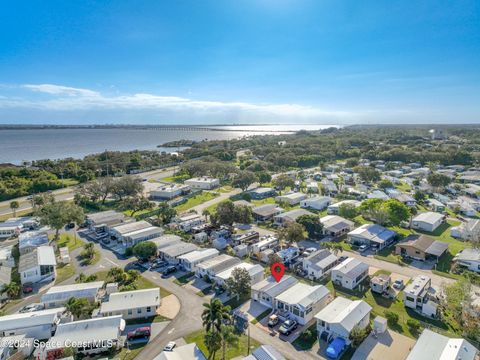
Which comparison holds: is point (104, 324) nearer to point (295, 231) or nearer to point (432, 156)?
point (295, 231)

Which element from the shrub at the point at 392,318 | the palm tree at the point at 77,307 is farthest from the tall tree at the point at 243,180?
the shrub at the point at 392,318

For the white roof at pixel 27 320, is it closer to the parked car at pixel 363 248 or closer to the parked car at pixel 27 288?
the parked car at pixel 27 288

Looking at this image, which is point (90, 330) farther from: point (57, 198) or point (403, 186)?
point (403, 186)

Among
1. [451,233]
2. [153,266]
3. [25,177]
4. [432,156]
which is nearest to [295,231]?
[153,266]

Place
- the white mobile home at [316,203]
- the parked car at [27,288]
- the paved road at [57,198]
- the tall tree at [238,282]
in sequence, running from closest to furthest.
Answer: the tall tree at [238,282] < the parked car at [27,288] < the white mobile home at [316,203] < the paved road at [57,198]

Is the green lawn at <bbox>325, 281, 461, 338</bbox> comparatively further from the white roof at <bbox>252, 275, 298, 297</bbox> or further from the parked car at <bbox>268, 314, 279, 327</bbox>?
the parked car at <bbox>268, 314, 279, 327</bbox>

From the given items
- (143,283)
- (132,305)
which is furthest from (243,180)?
(132,305)

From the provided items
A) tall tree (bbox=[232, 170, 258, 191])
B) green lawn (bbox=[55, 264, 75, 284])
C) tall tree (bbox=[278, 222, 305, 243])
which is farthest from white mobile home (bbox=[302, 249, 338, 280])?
tall tree (bbox=[232, 170, 258, 191])
